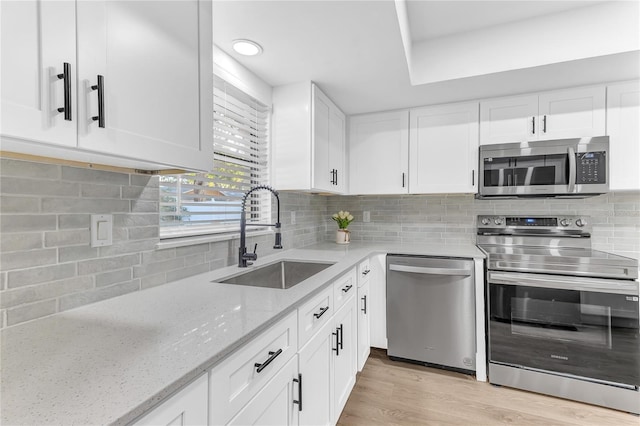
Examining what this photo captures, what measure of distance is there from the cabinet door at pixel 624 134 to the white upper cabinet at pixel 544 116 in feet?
0.20

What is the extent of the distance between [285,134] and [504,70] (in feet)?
5.04

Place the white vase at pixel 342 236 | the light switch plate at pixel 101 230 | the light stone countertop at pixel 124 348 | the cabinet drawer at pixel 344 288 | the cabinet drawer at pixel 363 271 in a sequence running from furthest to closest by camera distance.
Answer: the white vase at pixel 342 236 < the cabinet drawer at pixel 363 271 < the cabinet drawer at pixel 344 288 < the light switch plate at pixel 101 230 < the light stone countertop at pixel 124 348

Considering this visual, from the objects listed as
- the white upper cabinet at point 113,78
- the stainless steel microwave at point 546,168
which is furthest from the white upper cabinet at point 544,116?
the white upper cabinet at point 113,78

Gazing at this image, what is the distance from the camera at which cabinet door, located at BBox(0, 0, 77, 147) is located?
0.62m

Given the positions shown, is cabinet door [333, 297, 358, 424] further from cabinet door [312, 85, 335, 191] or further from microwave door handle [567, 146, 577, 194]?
microwave door handle [567, 146, 577, 194]

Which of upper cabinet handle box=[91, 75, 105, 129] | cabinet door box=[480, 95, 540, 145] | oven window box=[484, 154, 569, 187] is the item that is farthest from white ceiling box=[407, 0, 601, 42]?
upper cabinet handle box=[91, 75, 105, 129]

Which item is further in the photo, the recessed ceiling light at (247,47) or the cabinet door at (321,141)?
the cabinet door at (321,141)

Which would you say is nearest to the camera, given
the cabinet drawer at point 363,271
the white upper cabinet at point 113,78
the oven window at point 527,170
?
the white upper cabinet at point 113,78

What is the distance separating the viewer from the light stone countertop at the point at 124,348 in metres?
0.54

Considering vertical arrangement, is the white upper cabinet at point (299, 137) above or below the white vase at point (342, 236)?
above

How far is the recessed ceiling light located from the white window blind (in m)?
0.20

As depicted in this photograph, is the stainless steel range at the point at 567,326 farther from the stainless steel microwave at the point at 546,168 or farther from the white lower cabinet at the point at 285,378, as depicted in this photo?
the white lower cabinet at the point at 285,378

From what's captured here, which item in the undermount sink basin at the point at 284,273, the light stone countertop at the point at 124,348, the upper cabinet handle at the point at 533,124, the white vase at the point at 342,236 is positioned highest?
the upper cabinet handle at the point at 533,124

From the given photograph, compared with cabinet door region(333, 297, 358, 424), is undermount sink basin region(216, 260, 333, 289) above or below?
above
